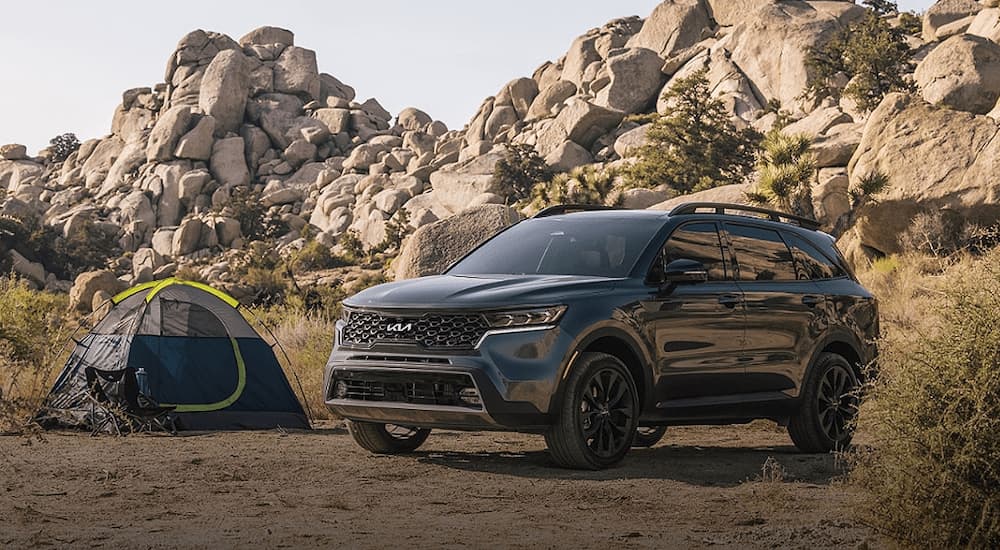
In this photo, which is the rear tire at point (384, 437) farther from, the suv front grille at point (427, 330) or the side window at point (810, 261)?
the side window at point (810, 261)

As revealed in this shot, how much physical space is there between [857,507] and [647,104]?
7619cm

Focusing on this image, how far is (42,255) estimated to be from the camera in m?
75.6

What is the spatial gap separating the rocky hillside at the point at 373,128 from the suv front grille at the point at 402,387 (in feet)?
107

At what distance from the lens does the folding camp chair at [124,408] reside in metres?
11.6

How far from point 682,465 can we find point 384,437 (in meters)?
2.36

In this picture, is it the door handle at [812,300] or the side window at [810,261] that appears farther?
the side window at [810,261]

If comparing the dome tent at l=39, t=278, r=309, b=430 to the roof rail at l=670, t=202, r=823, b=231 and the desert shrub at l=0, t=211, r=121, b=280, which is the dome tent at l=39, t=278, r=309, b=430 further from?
the desert shrub at l=0, t=211, r=121, b=280

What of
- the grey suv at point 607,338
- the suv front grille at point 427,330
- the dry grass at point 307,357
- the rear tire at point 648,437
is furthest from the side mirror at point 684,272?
the dry grass at point 307,357

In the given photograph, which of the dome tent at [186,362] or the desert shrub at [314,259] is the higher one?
the desert shrub at [314,259]

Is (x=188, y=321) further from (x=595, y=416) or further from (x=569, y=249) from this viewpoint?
(x=595, y=416)

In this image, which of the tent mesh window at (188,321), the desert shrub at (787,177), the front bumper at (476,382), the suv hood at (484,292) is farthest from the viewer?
the desert shrub at (787,177)

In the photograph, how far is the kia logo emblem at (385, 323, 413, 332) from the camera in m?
8.31

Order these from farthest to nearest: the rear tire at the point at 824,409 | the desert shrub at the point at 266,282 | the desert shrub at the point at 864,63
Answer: the desert shrub at the point at 864,63
the desert shrub at the point at 266,282
the rear tire at the point at 824,409

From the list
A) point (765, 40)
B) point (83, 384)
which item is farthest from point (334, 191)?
point (83, 384)
